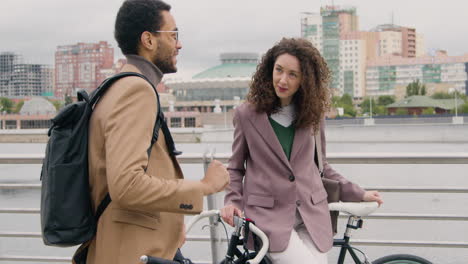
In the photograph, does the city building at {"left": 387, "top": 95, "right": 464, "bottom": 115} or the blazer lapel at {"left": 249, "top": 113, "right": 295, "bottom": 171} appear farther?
the city building at {"left": 387, "top": 95, "right": 464, "bottom": 115}

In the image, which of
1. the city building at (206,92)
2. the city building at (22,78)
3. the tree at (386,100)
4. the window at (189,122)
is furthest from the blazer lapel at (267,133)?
the city building at (22,78)

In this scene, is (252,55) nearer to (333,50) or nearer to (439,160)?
(333,50)

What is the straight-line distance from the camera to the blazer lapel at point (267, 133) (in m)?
1.68

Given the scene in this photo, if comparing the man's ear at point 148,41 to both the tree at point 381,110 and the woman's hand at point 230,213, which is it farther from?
the tree at point 381,110

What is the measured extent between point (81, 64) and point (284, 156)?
11899 centimetres

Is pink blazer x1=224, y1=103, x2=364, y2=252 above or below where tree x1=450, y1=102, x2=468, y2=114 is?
above

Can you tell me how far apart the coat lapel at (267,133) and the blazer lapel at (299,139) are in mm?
38

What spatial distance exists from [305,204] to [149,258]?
59cm

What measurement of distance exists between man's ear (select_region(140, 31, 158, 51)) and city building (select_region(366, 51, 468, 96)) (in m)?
92.2

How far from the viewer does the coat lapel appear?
1.68m

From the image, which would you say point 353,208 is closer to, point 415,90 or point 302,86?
point 302,86

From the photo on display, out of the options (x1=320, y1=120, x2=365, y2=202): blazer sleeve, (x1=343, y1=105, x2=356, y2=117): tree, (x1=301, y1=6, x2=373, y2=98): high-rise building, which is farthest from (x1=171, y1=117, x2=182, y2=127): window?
(x1=320, y1=120, x2=365, y2=202): blazer sleeve

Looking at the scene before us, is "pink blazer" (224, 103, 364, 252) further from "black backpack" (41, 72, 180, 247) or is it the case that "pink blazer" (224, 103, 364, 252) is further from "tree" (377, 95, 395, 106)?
"tree" (377, 95, 395, 106)

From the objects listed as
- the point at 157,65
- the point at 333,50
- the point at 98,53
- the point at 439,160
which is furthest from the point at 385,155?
the point at 98,53
